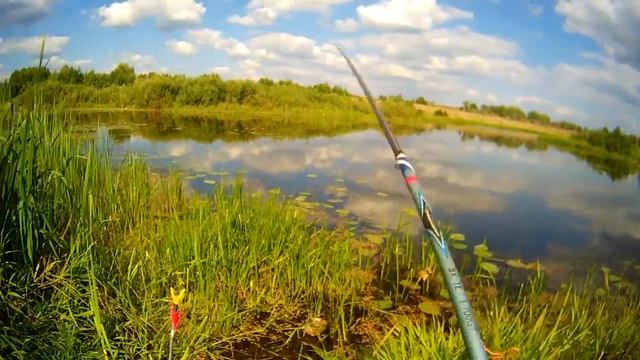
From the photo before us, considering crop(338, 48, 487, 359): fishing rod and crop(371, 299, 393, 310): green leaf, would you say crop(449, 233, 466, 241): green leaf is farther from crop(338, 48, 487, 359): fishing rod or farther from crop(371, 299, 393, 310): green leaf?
crop(338, 48, 487, 359): fishing rod

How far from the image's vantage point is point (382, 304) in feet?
13.3

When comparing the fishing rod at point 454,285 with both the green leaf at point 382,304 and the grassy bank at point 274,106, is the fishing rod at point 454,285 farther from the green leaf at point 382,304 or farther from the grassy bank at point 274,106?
the grassy bank at point 274,106

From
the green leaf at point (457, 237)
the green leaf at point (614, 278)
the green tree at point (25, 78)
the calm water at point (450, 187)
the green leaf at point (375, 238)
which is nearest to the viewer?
the green tree at point (25, 78)

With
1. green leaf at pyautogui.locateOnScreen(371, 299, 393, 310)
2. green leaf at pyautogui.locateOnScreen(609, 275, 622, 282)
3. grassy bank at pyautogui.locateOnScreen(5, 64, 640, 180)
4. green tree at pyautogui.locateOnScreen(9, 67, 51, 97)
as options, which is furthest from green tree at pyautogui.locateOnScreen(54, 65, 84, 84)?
grassy bank at pyautogui.locateOnScreen(5, 64, 640, 180)

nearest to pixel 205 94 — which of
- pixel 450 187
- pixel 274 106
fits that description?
pixel 274 106

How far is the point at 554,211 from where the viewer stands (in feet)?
30.5

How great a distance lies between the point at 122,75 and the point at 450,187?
29.2 meters

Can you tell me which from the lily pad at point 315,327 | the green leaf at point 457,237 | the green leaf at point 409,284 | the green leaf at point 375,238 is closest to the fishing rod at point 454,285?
the lily pad at point 315,327

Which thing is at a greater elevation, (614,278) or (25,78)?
(25,78)

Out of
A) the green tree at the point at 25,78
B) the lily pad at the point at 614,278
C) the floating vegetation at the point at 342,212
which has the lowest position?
the lily pad at the point at 614,278

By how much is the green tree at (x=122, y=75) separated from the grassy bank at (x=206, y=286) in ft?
97.6

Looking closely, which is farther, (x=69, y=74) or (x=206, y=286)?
(x=69, y=74)

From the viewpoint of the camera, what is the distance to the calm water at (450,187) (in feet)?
22.8

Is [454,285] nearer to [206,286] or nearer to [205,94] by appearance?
[206,286]
